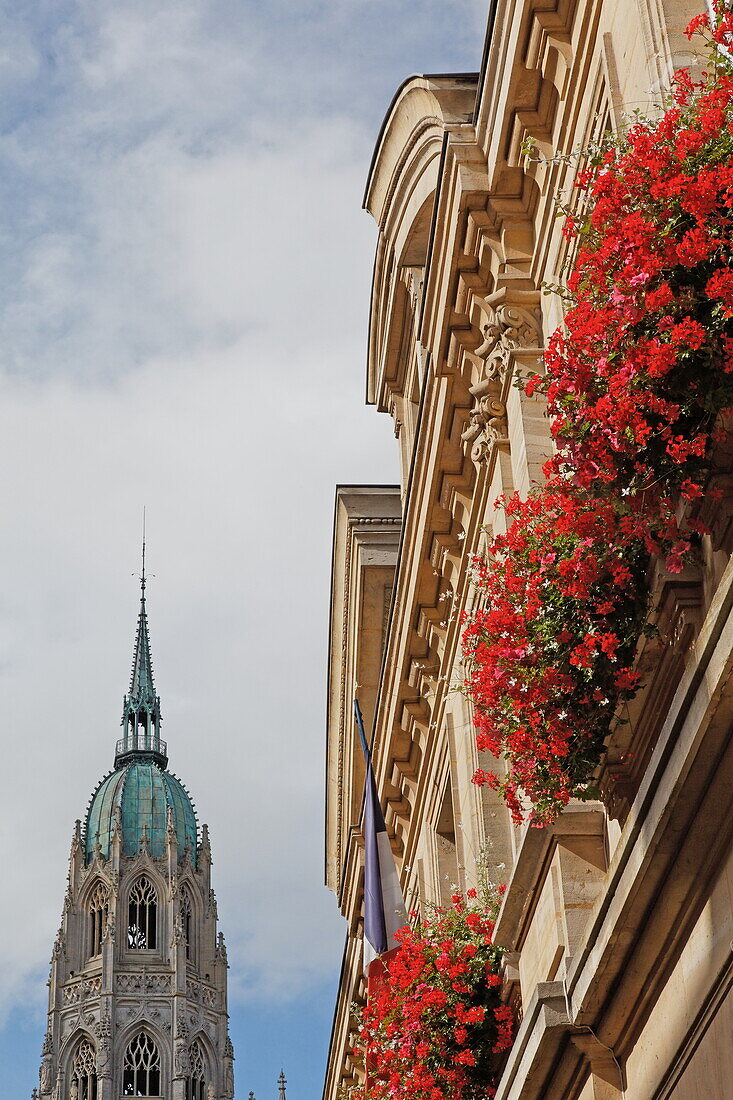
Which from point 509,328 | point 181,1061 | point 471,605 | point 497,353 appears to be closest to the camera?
point 509,328

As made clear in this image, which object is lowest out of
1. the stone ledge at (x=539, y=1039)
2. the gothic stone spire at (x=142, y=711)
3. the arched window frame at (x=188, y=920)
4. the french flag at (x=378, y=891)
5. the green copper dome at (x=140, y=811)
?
the stone ledge at (x=539, y=1039)

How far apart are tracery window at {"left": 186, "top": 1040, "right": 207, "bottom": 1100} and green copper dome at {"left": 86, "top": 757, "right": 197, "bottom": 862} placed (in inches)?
496

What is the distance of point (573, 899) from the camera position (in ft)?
41.6

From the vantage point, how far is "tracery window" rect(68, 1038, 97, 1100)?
108562 millimetres

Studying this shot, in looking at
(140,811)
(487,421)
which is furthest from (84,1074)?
(487,421)

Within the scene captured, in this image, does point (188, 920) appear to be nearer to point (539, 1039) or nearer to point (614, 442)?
point (539, 1039)

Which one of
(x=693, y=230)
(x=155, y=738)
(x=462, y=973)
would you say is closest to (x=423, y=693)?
(x=462, y=973)

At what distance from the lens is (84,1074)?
109375 millimetres

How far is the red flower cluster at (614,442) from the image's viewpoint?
883 cm

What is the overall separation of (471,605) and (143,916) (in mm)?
101202

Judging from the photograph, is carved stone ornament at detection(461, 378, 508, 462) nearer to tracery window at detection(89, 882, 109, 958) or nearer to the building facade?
the building facade

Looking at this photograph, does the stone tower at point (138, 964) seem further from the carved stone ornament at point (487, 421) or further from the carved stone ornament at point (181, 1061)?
the carved stone ornament at point (487, 421)

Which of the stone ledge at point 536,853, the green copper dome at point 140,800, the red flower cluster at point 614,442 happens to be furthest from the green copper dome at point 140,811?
the red flower cluster at point 614,442

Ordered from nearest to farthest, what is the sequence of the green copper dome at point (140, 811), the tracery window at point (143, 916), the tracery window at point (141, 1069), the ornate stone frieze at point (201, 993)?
1. the tracery window at point (141, 1069)
2. the ornate stone frieze at point (201, 993)
3. the tracery window at point (143, 916)
4. the green copper dome at point (140, 811)
